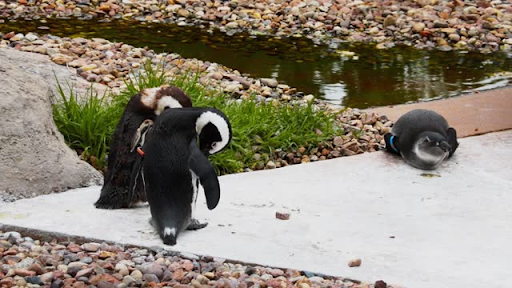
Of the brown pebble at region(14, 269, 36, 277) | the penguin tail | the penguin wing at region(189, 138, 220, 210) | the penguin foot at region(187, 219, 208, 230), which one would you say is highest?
the penguin wing at region(189, 138, 220, 210)

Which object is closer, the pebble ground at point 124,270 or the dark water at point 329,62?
the pebble ground at point 124,270

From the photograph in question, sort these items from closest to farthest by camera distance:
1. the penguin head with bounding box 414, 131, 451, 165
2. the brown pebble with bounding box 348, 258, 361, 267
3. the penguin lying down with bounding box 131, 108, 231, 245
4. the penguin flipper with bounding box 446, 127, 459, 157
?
1. the brown pebble with bounding box 348, 258, 361, 267
2. the penguin lying down with bounding box 131, 108, 231, 245
3. the penguin head with bounding box 414, 131, 451, 165
4. the penguin flipper with bounding box 446, 127, 459, 157

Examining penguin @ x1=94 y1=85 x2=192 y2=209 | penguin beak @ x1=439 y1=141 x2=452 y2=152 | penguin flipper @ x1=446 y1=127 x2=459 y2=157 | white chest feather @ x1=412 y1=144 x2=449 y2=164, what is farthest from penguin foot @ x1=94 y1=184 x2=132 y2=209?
penguin flipper @ x1=446 y1=127 x2=459 y2=157

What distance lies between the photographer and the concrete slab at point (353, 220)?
454 centimetres

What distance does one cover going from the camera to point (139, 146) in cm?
513

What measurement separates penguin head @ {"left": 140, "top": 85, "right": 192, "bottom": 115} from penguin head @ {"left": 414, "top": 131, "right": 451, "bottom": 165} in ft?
6.48

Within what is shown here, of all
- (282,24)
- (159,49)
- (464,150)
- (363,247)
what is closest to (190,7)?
(282,24)

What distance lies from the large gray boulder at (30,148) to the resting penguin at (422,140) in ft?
7.19

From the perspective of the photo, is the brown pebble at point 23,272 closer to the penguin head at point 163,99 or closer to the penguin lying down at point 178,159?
the penguin lying down at point 178,159

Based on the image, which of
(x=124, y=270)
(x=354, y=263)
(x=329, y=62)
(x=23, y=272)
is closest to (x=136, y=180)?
(x=124, y=270)

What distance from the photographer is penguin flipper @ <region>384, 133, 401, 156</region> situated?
6664 millimetres

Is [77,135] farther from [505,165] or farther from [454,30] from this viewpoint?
[454,30]

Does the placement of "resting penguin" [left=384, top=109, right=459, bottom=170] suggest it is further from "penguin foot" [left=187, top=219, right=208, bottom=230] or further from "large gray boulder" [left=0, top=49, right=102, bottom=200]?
"large gray boulder" [left=0, top=49, right=102, bottom=200]

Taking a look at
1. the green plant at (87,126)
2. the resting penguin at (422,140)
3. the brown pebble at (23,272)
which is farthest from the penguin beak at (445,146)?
the brown pebble at (23,272)
